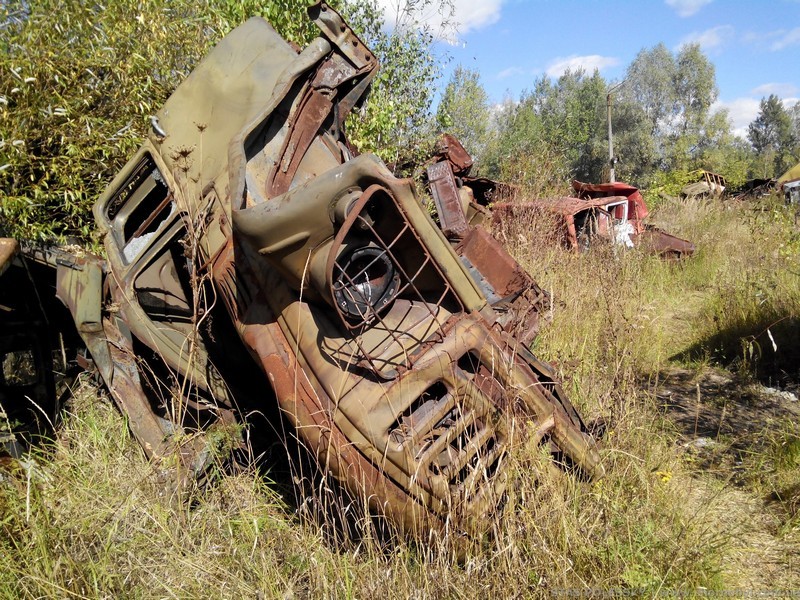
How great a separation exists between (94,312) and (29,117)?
2.24 metres

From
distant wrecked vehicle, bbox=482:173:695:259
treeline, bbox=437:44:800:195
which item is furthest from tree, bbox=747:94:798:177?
distant wrecked vehicle, bbox=482:173:695:259

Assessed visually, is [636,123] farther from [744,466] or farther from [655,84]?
[744,466]

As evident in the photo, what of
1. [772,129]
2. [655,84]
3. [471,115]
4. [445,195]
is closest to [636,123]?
[655,84]

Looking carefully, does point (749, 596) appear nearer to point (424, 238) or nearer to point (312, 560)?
point (312, 560)

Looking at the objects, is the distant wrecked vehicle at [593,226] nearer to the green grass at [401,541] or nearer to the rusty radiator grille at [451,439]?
the green grass at [401,541]

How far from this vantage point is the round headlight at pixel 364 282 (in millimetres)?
2396

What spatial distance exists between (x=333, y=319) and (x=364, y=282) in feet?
0.96

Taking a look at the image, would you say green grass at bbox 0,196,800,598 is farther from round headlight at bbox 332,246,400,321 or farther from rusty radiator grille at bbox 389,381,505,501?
round headlight at bbox 332,246,400,321

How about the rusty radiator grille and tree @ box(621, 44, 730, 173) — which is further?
tree @ box(621, 44, 730, 173)

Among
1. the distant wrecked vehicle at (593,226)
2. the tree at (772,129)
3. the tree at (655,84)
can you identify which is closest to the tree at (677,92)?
the tree at (655,84)

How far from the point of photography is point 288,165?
3178 millimetres

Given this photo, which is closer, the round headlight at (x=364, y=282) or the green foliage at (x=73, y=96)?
the round headlight at (x=364, y=282)

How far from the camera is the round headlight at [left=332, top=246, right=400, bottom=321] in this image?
240cm

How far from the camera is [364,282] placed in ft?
8.14
